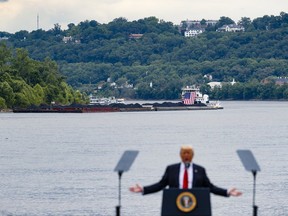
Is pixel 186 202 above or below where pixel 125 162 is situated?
below

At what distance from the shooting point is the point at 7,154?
85812 mm

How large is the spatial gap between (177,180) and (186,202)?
1.62ft

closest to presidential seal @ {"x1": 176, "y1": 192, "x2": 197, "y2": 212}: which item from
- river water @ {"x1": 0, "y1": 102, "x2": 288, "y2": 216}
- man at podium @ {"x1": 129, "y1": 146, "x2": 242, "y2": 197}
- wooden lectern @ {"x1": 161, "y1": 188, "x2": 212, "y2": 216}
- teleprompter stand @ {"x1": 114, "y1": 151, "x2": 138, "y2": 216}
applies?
wooden lectern @ {"x1": 161, "y1": 188, "x2": 212, "y2": 216}

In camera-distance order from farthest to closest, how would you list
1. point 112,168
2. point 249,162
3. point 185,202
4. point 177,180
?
point 112,168, point 177,180, point 249,162, point 185,202

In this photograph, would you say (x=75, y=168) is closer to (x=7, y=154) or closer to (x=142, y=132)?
(x=7, y=154)

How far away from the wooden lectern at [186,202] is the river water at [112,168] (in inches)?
894

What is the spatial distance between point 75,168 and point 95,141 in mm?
37130

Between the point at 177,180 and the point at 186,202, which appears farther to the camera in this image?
the point at 177,180

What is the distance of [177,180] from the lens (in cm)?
2284

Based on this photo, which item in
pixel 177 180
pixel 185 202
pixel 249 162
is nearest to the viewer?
pixel 185 202

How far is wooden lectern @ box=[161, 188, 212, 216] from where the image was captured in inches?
888

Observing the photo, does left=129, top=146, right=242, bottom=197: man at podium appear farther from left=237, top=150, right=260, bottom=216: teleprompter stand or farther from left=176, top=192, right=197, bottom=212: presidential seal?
left=237, top=150, right=260, bottom=216: teleprompter stand

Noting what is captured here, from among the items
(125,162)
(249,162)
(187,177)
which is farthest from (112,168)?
(249,162)

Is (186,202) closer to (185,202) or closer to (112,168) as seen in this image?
(185,202)
